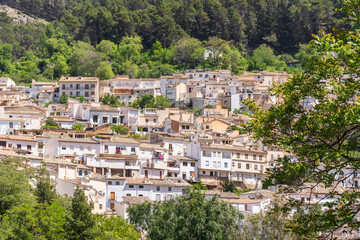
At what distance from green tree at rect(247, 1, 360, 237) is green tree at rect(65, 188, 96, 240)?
17322 mm

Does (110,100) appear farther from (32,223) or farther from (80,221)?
(32,223)

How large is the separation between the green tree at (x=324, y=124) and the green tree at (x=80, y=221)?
17322 millimetres

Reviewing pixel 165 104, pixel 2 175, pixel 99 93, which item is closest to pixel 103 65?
pixel 99 93

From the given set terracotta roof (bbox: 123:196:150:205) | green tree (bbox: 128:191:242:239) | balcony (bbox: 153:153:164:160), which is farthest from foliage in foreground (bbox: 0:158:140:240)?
balcony (bbox: 153:153:164:160)

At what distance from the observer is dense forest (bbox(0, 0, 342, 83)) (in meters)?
99.8

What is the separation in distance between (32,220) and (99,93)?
5548cm

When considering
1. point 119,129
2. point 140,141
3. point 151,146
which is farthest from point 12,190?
point 119,129

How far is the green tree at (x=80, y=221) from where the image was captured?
104 feet

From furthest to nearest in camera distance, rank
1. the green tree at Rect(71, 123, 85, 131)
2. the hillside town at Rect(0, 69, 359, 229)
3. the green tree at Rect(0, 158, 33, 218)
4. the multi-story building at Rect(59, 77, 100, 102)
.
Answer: the multi-story building at Rect(59, 77, 100, 102)
the green tree at Rect(71, 123, 85, 131)
the hillside town at Rect(0, 69, 359, 229)
the green tree at Rect(0, 158, 33, 218)

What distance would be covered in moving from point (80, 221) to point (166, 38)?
8172 centimetres

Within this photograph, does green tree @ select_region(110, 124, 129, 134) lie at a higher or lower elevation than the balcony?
higher

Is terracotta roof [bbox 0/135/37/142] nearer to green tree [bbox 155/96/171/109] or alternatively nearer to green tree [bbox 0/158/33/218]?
green tree [bbox 0/158/33/218]

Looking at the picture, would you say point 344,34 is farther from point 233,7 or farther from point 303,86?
point 233,7

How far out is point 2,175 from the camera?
114 ft
